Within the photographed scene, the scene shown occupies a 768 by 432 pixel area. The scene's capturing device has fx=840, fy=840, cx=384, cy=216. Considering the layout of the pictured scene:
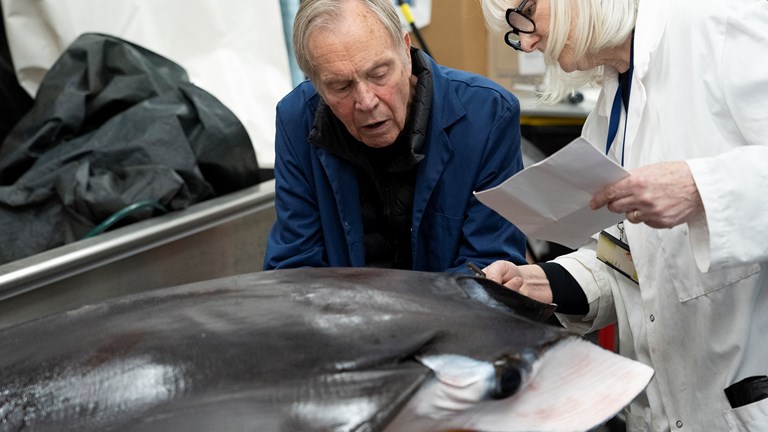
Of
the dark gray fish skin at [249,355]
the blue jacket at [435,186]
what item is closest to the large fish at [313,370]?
the dark gray fish skin at [249,355]

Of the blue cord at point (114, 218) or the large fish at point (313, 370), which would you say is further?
the blue cord at point (114, 218)

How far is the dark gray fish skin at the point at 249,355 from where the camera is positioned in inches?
36.4

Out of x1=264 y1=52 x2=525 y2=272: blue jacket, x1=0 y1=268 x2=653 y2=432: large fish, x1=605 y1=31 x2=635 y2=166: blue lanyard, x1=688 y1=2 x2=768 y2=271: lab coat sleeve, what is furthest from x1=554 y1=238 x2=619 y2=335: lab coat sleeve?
x1=0 y1=268 x2=653 y2=432: large fish

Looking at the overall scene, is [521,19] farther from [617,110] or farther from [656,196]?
[656,196]

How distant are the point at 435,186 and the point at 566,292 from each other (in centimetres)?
35

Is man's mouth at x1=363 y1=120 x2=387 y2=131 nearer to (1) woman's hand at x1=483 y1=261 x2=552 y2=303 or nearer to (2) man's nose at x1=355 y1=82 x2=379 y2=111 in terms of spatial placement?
(2) man's nose at x1=355 y1=82 x2=379 y2=111

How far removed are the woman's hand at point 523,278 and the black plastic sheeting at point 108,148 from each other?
126 cm

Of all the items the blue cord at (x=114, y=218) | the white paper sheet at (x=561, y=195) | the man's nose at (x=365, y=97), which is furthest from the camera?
the blue cord at (x=114, y=218)

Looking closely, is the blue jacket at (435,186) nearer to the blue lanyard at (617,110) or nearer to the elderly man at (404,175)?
the elderly man at (404,175)

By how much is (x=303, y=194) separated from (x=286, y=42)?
1.50 meters

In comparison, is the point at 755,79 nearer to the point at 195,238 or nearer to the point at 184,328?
the point at 184,328

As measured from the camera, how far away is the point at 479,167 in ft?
5.83

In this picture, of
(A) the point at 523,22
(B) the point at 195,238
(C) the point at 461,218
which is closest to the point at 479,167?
(C) the point at 461,218

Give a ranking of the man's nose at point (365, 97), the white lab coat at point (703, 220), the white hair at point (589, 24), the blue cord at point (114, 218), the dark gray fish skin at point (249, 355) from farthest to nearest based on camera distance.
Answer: the blue cord at point (114, 218) < the man's nose at point (365, 97) < the white hair at point (589, 24) < the white lab coat at point (703, 220) < the dark gray fish skin at point (249, 355)
